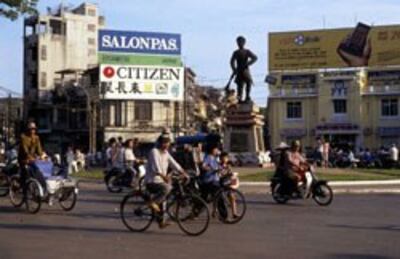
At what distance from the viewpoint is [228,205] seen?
16.2m

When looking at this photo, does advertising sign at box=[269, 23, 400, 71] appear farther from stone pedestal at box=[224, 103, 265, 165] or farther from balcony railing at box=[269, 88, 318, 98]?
stone pedestal at box=[224, 103, 265, 165]

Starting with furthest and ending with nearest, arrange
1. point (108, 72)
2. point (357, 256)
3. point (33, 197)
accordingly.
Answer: point (108, 72)
point (33, 197)
point (357, 256)

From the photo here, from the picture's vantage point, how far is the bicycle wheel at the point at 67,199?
60.1 ft

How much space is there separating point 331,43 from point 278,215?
199 feet

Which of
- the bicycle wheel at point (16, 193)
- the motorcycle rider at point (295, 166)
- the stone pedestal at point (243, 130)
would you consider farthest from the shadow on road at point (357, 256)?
the stone pedestal at point (243, 130)

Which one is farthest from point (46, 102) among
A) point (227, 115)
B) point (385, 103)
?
point (227, 115)

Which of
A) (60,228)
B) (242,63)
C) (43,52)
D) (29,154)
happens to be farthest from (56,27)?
(60,228)

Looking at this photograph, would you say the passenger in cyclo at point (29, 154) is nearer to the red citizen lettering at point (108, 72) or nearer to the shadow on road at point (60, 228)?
the shadow on road at point (60, 228)

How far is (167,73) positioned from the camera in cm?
7569

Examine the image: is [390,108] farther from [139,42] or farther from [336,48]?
[139,42]

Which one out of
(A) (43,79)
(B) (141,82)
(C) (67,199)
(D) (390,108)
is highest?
(A) (43,79)

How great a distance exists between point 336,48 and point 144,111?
18.8 m

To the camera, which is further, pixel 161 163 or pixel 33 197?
pixel 33 197

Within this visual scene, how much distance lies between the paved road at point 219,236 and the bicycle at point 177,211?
209mm
